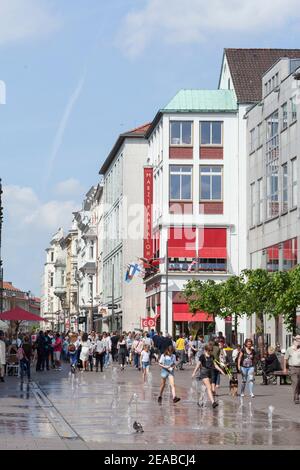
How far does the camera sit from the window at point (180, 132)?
250 feet

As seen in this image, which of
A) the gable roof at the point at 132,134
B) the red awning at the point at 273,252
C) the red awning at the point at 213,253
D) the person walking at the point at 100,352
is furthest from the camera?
the gable roof at the point at 132,134

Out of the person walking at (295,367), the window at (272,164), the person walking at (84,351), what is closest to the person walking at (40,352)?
the person walking at (84,351)

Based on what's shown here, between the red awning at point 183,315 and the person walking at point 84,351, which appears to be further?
the red awning at point 183,315

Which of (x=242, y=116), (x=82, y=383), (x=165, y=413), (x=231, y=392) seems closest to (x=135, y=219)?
(x=242, y=116)

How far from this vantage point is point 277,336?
5800 centimetres

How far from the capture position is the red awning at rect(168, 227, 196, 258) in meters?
74.4

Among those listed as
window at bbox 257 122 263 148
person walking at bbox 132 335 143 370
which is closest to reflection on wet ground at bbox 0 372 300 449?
person walking at bbox 132 335 143 370

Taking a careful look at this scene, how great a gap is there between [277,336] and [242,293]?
438 inches

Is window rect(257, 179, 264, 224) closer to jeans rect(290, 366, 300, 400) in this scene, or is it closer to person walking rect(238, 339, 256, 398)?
person walking rect(238, 339, 256, 398)

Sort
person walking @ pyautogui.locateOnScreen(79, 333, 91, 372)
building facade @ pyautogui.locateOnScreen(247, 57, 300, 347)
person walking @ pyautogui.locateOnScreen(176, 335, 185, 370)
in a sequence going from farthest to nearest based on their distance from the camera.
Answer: building facade @ pyautogui.locateOnScreen(247, 57, 300, 347) → person walking @ pyautogui.locateOnScreen(176, 335, 185, 370) → person walking @ pyautogui.locateOnScreen(79, 333, 91, 372)

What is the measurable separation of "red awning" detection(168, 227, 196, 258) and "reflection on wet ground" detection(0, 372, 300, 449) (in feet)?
138

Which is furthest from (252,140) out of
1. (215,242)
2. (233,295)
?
(233,295)

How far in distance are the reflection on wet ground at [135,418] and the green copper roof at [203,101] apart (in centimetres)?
4557

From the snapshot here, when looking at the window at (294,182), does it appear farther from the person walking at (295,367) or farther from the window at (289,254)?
the person walking at (295,367)
